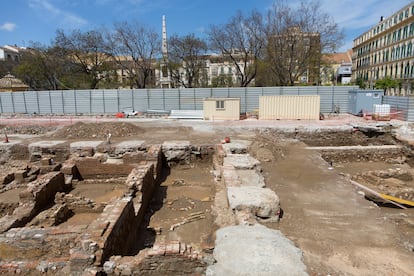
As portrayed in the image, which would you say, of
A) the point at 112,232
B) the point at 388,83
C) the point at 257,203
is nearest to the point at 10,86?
the point at 112,232

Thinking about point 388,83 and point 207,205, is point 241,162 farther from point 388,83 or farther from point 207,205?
point 388,83

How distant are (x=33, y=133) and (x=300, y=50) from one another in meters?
22.3

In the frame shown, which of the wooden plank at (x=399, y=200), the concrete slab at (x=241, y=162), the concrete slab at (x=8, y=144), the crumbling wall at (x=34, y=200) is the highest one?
the concrete slab at (x=241, y=162)

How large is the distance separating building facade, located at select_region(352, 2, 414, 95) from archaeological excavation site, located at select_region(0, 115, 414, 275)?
36.7 meters

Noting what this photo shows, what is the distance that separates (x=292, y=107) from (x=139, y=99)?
42.2 ft

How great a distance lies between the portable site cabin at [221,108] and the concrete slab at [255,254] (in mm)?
15239

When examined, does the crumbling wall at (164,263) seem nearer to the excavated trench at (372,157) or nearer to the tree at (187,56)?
the excavated trench at (372,157)

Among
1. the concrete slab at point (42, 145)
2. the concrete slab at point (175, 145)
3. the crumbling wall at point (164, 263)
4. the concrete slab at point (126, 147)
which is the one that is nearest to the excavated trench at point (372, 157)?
the concrete slab at point (175, 145)

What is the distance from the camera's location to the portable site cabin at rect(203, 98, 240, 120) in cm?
1923

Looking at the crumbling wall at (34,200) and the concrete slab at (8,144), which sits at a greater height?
the concrete slab at (8,144)

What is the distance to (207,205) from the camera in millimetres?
7621

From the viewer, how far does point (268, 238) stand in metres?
4.18

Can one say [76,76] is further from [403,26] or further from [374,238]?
[403,26]

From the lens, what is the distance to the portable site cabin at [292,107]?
59.9 feet
